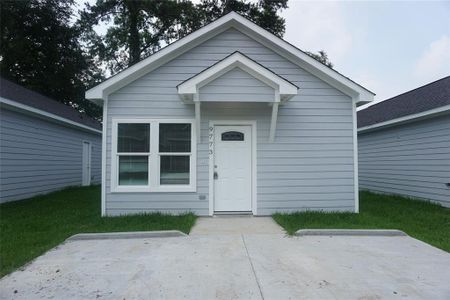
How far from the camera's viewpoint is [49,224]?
6.63 m

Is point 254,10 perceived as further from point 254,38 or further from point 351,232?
point 351,232

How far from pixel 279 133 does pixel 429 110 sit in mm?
4574

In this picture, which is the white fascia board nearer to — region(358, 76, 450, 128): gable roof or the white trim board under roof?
the white trim board under roof

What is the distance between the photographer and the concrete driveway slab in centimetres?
339

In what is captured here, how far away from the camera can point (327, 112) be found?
7668 mm

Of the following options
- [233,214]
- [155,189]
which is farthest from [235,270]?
[155,189]

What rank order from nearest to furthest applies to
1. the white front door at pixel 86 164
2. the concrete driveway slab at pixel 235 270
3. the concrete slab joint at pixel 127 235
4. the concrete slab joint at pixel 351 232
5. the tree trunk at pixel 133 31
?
the concrete driveway slab at pixel 235 270 → the concrete slab joint at pixel 127 235 → the concrete slab joint at pixel 351 232 → the white front door at pixel 86 164 → the tree trunk at pixel 133 31

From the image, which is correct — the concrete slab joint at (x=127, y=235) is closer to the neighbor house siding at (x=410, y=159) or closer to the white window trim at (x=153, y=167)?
the white window trim at (x=153, y=167)

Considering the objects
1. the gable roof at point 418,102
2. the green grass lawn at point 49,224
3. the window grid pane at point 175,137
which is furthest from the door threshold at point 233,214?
the gable roof at point 418,102

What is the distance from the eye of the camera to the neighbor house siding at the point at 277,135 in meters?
7.37

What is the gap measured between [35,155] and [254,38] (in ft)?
27.6

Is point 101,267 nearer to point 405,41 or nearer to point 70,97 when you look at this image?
point 405,41

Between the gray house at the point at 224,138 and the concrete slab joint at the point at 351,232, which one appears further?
the gray house at the point at 224,138

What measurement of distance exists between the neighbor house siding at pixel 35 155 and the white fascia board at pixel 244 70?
632 centimetres
